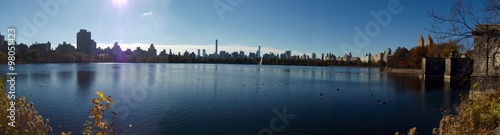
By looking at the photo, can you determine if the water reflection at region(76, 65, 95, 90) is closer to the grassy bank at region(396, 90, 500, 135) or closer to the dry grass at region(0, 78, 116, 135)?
the dry grass at region(0, 78, 116, 135)

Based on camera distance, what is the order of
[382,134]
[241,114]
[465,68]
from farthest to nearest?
[241,114] → [382,134] → [465,68]

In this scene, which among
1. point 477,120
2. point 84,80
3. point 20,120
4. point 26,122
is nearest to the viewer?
point 26,122

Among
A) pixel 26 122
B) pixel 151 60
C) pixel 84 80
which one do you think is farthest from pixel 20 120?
pixel 151 60

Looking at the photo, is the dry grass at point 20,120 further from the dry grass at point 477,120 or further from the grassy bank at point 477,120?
the dry grass at point 477,120

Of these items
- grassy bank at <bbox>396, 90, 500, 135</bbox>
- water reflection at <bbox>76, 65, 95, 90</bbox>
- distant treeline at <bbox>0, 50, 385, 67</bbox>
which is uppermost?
distant treeline at <bbox>0, 50, 385, 67</bbox>

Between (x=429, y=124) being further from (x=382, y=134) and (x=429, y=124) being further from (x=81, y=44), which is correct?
(x=81, y=44)

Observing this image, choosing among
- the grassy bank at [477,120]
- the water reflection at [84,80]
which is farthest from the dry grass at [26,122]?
the water reflection at [84,80]

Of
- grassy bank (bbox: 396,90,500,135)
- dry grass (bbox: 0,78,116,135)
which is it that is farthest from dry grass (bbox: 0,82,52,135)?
grassy bank (bbox: 396,90,500,135)

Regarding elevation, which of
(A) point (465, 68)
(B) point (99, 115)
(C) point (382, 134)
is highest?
(A) point (465, 68)

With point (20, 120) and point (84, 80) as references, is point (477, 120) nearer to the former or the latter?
point (20, 120)

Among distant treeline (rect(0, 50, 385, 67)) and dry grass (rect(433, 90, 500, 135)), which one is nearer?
dry grass (rect(433, 90, 500, 135))

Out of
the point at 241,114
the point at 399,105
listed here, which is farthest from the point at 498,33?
the point at 399,105
